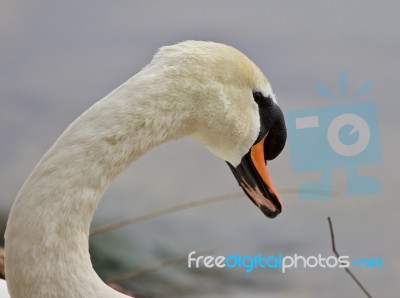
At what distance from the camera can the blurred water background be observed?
1.99 m

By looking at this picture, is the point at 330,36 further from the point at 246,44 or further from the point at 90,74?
the point at 90,74

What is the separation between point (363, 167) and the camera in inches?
78.0

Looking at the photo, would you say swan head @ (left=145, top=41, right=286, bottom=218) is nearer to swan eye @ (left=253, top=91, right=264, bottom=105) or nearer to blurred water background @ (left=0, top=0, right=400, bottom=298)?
swan eye @ (left=253, top=91, right=264, bottom=105)

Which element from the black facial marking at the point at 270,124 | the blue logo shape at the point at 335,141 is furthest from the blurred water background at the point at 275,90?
the black facial marking at the point at 270,124

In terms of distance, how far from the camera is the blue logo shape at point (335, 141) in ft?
6.42

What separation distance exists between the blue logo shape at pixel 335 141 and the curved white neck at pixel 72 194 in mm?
1404

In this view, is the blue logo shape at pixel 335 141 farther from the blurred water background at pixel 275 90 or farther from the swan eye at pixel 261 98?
the swan eye at pixel 261 98

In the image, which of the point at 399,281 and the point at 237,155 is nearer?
the point at 237,155

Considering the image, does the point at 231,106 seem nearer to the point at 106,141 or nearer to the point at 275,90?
the point at 106,141

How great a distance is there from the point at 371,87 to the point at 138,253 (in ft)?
2.87

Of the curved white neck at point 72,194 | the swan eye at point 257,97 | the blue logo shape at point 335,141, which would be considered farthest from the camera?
the blue logo shape at point 335,141

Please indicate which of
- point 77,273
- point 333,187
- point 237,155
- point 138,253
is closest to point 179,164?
point 138,253

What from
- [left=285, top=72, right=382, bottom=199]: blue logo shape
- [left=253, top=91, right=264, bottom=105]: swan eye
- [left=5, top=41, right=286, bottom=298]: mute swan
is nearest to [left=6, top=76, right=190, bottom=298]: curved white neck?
[left=5, top=41, right=286, bottom=298]: mute swan

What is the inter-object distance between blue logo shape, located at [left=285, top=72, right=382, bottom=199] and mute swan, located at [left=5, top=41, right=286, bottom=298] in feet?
4.27
